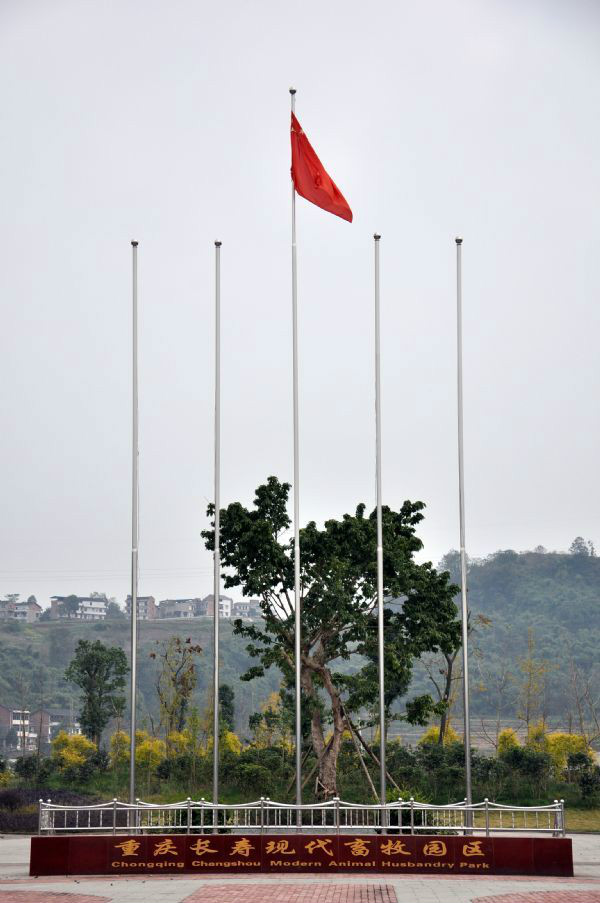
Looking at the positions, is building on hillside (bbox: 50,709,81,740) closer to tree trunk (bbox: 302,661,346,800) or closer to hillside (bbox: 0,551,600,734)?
hillside (bbox: 0,551,600,734)

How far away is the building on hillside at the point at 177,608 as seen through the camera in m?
81.1

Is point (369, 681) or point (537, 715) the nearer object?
point (369, 681)

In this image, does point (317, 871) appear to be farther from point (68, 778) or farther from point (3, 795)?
point (68, 778)

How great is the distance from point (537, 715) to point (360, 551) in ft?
119

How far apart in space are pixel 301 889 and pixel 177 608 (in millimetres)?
70286

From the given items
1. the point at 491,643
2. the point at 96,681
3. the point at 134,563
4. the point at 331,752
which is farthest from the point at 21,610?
the point at 134,563

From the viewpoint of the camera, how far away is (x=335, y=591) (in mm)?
21688

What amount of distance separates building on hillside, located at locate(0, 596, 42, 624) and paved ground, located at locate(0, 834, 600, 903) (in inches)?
2426

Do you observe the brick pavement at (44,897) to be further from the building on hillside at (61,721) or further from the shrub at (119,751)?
the building on hillside at (61,721)

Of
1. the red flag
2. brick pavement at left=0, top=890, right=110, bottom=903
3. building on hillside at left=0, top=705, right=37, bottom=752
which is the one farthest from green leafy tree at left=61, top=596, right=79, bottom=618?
brick pavement at left=0, top=890, right=110, bottom=903

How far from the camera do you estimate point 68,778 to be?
32.7m

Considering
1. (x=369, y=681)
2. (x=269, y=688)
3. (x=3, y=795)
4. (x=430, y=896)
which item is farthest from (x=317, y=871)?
(x=269, y=688)

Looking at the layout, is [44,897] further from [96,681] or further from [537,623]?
[537,623]

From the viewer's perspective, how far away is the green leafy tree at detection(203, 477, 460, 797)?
2173 centimetres
